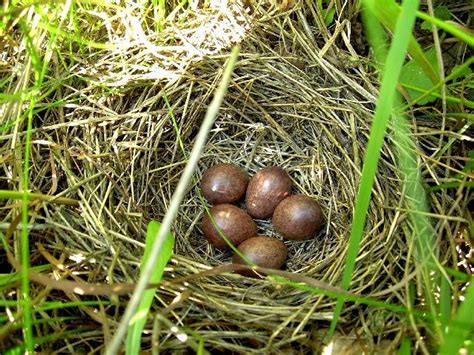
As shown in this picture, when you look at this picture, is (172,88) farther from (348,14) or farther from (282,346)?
(282,346)

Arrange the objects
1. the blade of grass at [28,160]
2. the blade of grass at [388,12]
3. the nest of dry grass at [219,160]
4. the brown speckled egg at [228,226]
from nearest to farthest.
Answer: the blade of grass at [28,160] < the blade of grass at [388,12] < the nest of dry grass at [219,160] < the brown speckled egg at [228,226]

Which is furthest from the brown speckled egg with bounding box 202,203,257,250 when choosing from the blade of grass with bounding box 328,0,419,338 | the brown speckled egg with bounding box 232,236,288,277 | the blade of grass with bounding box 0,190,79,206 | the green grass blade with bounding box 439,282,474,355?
the green grass blade with bounding box 439,282,474,355

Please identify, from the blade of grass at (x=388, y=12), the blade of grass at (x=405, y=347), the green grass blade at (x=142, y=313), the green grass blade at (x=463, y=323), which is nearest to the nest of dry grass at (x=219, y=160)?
the blade of grass at (x=405, y=347)

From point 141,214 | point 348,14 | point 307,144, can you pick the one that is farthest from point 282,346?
point 348,14

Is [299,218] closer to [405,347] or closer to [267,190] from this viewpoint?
[267,190]

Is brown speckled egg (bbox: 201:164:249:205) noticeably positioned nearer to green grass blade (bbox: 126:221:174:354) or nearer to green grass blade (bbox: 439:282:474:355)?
green grass blade (bbox: 126:221:174:354)

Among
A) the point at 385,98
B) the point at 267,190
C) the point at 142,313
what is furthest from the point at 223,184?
the point at 385,98

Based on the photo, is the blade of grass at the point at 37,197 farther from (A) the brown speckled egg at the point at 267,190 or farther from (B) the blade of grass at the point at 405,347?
(B) the blade of grass at the point at 405,347
